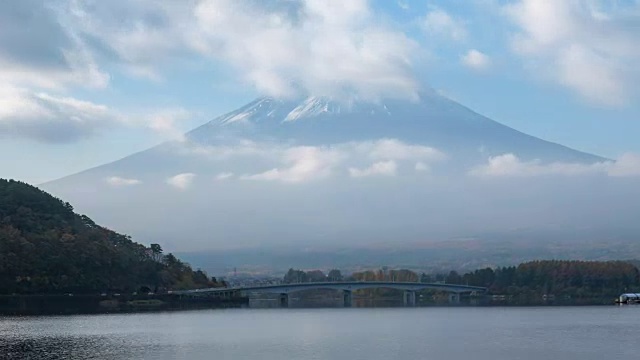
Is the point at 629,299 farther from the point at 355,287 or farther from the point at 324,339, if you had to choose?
the point at 324,339

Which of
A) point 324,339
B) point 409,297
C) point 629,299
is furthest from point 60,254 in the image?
point 629,299

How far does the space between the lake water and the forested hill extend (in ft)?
88.4

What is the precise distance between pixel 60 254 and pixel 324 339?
172 ft

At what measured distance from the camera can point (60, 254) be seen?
92.9m

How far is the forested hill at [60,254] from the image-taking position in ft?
294

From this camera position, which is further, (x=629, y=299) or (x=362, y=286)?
(x=362, y=286)

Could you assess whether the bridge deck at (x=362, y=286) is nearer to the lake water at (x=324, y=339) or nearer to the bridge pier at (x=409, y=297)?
the bridge pier at (x=409, y=297)

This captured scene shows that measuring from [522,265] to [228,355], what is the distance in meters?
105

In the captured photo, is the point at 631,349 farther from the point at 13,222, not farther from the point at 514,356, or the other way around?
the point at 13,222

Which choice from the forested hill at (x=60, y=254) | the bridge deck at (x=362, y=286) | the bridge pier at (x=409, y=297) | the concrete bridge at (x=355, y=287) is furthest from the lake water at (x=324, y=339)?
the bridge pier at (x=409, y=297)

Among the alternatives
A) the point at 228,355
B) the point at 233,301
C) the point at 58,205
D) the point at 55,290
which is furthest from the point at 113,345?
the point at 233,301

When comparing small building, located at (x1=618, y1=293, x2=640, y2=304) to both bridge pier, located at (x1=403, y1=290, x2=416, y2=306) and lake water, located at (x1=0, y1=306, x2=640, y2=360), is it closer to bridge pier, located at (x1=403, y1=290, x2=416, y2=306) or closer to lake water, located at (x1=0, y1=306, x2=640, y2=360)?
bridge pier, located at (x1=403, y1=290, x2=416, y2=306)

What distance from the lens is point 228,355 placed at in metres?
37.7

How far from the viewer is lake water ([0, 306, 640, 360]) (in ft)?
124
